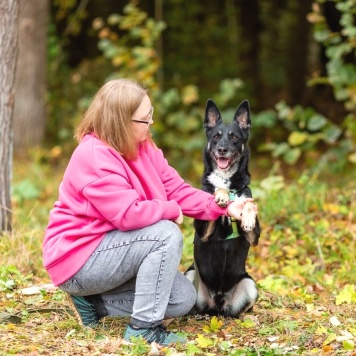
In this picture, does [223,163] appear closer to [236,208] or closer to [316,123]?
[236,208]

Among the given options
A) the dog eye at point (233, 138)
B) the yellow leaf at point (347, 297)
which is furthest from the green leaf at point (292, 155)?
the dog eye at point (233, 138)

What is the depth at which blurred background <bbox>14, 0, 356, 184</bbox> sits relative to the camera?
8.75 m

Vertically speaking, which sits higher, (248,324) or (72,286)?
(72,286)

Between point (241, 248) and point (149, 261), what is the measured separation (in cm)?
81

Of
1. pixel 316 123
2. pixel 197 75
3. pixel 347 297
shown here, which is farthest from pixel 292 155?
pixel 197 75

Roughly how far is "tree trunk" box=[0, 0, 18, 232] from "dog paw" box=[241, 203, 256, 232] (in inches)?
98.9

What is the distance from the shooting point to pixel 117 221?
393cm

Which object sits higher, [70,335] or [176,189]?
[176,189]

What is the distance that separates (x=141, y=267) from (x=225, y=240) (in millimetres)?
729

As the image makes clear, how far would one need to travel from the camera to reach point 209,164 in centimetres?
463

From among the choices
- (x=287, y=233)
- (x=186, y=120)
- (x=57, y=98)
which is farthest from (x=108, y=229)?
(x=57, y=98)

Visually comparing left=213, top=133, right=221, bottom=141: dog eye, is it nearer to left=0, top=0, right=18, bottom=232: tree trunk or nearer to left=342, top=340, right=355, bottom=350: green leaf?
left=342, top=340, right=355, bottom=350: green leaf

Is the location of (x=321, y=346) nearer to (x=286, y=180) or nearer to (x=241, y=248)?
(x=241, y=248)

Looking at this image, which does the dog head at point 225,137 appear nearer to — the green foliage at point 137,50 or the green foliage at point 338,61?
the green foliage at point 338,61
